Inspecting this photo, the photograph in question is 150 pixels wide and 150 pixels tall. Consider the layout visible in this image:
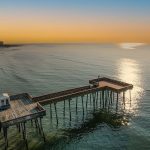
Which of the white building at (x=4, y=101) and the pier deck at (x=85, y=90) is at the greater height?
the white building at (x=4, y=101)

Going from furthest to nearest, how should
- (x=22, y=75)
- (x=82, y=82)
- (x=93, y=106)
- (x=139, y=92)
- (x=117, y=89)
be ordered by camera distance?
1. (x=22, y=75)
2. (x=82, y=82)
3. (x=139, y=92)
4. (x=93, y=106)
5. (x=117, y=89)

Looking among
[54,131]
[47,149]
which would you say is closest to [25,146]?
[47,149]

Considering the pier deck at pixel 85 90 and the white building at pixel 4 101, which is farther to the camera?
the pier deck at pixel 85 90

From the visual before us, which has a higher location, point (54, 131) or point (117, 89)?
point (117, 89)

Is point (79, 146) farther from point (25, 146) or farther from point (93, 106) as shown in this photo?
point (93, 106)

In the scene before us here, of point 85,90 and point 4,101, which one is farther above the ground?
point 4,101

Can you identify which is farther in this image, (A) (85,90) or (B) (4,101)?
(A) (85,90)

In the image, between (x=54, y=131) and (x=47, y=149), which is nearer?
(x=47, y=149)

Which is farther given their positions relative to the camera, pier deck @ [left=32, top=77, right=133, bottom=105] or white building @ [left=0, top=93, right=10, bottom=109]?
pier deck @ [left=32, top=77, right=133, bottom=105]

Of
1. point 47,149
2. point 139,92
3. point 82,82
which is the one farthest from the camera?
point 82,82

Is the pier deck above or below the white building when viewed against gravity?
below
